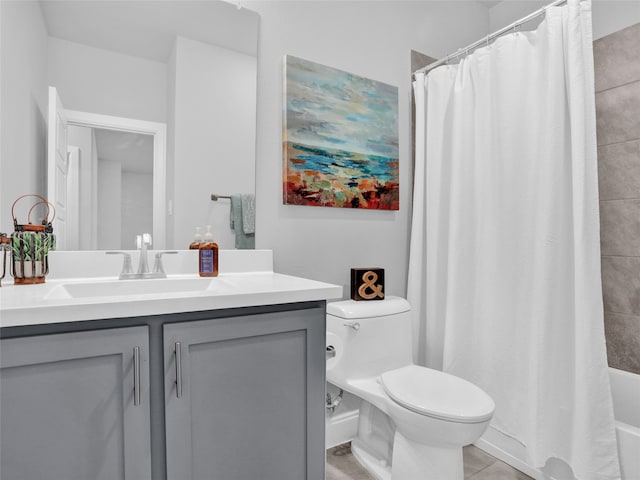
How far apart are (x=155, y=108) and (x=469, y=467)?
2036 mm

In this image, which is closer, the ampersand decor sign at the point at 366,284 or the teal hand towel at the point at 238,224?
the teal hand towel at the point at 238,224

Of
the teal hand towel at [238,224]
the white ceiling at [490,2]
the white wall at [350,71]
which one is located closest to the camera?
the teal hand towel at [238,224]

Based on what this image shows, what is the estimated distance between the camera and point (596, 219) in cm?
141

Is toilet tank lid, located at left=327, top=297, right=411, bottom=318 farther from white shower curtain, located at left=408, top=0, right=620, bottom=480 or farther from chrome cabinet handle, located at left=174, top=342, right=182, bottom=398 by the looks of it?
chrome cabinet handle, located at left=174, top=342, right=182, bottom=398

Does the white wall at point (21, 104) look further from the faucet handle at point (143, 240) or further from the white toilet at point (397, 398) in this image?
the white toilet at point (397, 398)

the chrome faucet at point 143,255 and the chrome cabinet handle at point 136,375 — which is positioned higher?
the chrome faucet at point 143,255

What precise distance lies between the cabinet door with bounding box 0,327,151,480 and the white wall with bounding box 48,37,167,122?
939mm

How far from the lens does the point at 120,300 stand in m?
0.87

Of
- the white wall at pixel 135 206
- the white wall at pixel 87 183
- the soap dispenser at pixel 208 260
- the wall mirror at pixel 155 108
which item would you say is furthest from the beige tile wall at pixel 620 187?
the white wall at pixel 87 183

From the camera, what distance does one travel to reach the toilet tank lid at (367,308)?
1652mm

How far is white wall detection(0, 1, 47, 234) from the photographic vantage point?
1.22 m

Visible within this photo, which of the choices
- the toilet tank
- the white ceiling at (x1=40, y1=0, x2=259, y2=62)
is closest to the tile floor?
the toilet tank

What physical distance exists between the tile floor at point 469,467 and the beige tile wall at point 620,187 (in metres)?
0.76

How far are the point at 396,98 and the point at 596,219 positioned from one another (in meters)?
1.14
